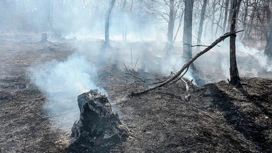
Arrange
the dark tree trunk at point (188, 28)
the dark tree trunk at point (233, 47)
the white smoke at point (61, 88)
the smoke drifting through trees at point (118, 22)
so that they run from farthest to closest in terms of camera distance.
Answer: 1. the smoke drifting through trees at point (118, 22)
2. the dark tree trunk at point (188, 28)
3. the dark tree trunk at point (233, 47)
4. the white smoke at point (61, 88)

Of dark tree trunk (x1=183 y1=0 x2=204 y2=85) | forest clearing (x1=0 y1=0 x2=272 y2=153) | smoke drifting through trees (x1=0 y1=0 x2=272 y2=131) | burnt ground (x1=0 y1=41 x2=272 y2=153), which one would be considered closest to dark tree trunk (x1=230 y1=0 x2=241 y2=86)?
forest clearing (x1=0 y1=0 x2=272 y2=153)

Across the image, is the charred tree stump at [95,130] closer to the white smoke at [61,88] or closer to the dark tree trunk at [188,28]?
the white smoke at [61,88]

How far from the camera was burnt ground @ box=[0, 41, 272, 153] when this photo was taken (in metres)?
Answer: 4.52

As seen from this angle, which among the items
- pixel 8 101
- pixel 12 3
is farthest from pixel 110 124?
pixel 12 3

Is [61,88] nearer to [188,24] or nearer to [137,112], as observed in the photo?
[137,112]

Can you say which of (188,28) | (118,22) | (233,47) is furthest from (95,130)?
(118,22)

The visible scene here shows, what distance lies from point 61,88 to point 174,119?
15.1 ft

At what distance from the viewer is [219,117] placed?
5750mm

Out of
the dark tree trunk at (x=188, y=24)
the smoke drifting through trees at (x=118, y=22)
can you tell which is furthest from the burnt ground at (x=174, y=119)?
the smoke drifting through trees at (x=118, y=22)

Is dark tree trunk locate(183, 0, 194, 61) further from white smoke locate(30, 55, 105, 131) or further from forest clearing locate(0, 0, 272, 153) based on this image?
white smoke locate(30, 55, 105, 131)

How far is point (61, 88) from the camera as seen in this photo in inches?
333

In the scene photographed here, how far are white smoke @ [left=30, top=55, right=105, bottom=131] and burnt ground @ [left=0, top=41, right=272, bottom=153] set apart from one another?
0.86ft

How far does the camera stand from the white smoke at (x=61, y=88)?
6141 millimetres

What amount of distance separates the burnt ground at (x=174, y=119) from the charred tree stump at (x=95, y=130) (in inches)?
8.9
